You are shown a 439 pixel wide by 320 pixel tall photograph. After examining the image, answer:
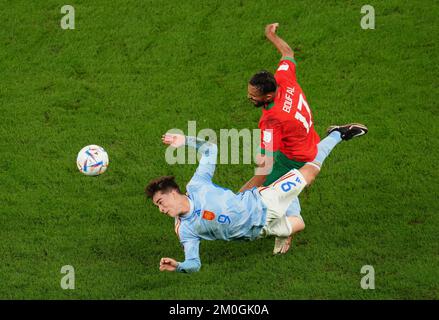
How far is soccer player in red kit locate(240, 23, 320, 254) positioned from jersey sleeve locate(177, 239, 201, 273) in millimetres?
1145

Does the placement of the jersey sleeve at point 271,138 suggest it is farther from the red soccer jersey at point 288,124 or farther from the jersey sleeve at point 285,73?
the jersey sleeve at point 285,73

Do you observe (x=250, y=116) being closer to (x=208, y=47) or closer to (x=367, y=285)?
(x=208, y=47)

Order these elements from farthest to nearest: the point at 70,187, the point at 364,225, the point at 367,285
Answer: the point at 70,187 → the point at 364,225 → the point at 367,285

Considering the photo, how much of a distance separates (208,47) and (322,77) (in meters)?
1.62

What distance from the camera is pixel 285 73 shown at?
28.6 feet

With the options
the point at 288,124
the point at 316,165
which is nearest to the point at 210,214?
the point at 288,124

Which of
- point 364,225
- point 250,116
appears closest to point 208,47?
point 250,116

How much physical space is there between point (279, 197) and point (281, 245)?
0.65 metres

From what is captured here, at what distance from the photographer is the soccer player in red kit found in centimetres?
820

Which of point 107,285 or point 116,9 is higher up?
point 116,9

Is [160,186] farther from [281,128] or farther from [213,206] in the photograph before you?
[281,128]

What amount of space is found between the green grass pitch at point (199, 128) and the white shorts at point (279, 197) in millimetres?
446

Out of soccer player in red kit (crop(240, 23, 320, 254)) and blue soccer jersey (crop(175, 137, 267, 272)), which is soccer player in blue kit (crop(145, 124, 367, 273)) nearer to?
blue soccer jersey (crop(175, 137, 267, 272))

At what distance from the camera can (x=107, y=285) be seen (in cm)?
831
